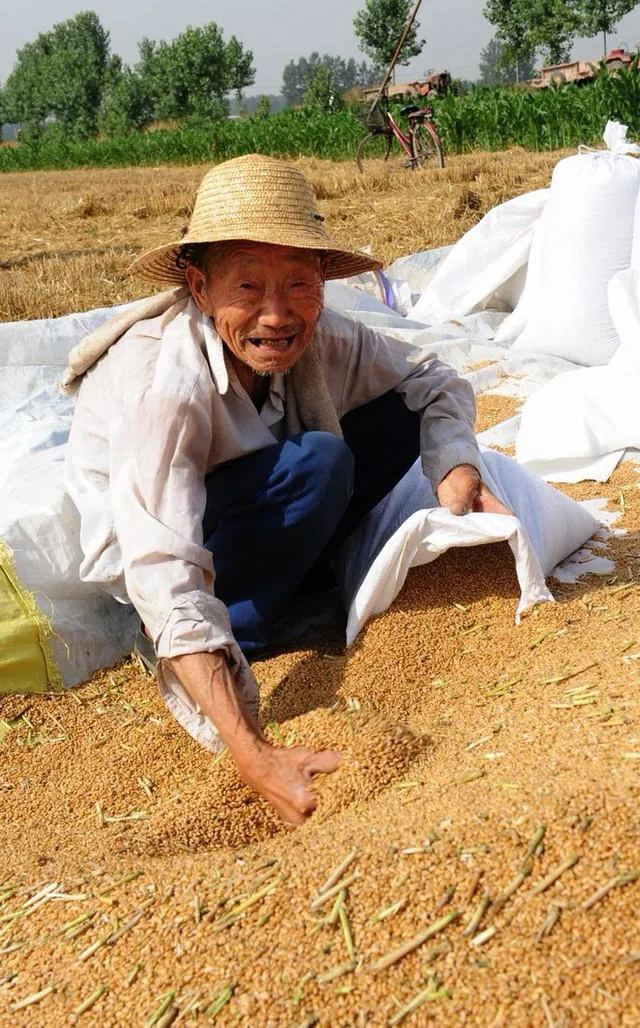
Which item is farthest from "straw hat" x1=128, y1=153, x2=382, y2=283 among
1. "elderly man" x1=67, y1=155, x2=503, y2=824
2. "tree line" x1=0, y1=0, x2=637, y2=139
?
"tree line" x1=0, y1=0, x2=637, y2=139

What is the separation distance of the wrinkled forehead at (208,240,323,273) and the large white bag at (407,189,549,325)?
2.54 meters

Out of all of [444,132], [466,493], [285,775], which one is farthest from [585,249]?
[444,132]

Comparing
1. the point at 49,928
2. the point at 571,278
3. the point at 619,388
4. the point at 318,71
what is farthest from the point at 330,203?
the point at 318,71

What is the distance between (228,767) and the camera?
63.9 inches

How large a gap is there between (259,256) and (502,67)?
43.8 metres

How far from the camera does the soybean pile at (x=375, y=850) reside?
1.03 m

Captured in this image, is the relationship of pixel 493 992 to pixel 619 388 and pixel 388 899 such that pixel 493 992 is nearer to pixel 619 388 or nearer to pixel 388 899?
pixel 388 899

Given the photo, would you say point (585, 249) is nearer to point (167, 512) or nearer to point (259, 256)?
point (259, 256)

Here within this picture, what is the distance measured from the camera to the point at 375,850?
3.88 ft

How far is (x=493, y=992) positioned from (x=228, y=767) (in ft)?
2.36

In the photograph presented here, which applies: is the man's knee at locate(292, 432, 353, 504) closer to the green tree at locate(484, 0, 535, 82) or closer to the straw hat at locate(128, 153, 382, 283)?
the straw hat at locate(128, 153, 382, 283)

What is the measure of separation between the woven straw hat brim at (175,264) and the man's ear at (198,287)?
0.16ft

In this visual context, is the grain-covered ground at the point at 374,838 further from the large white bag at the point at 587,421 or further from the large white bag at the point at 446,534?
the large white bag at the point at 587,421

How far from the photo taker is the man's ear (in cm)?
181
